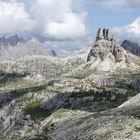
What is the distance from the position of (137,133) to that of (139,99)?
2877 inches

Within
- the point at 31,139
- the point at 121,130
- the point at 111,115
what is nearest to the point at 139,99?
the point at 111,115

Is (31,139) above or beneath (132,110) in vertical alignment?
beneath

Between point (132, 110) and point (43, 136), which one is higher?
point (132, 110)

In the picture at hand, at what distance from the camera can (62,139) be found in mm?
146250

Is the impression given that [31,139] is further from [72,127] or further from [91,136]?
[91,136]

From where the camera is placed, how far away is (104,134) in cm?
12838

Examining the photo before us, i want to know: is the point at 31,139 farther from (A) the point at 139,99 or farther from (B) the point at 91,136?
(A) the point at 139,99

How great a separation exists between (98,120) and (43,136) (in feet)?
86.6

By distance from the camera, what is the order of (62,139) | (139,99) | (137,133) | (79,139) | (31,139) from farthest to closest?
(139,99) < (31,139) < (62,139) < (79,139) < (137,133)

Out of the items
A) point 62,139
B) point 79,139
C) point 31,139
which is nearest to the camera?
point 79,139

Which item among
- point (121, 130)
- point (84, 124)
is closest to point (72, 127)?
point (84, 124)

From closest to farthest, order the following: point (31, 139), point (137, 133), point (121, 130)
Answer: point (137, 133) → point (121, 130) → point (31, 139)

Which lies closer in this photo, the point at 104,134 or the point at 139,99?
the point at 104,134

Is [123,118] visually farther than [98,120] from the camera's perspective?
No
